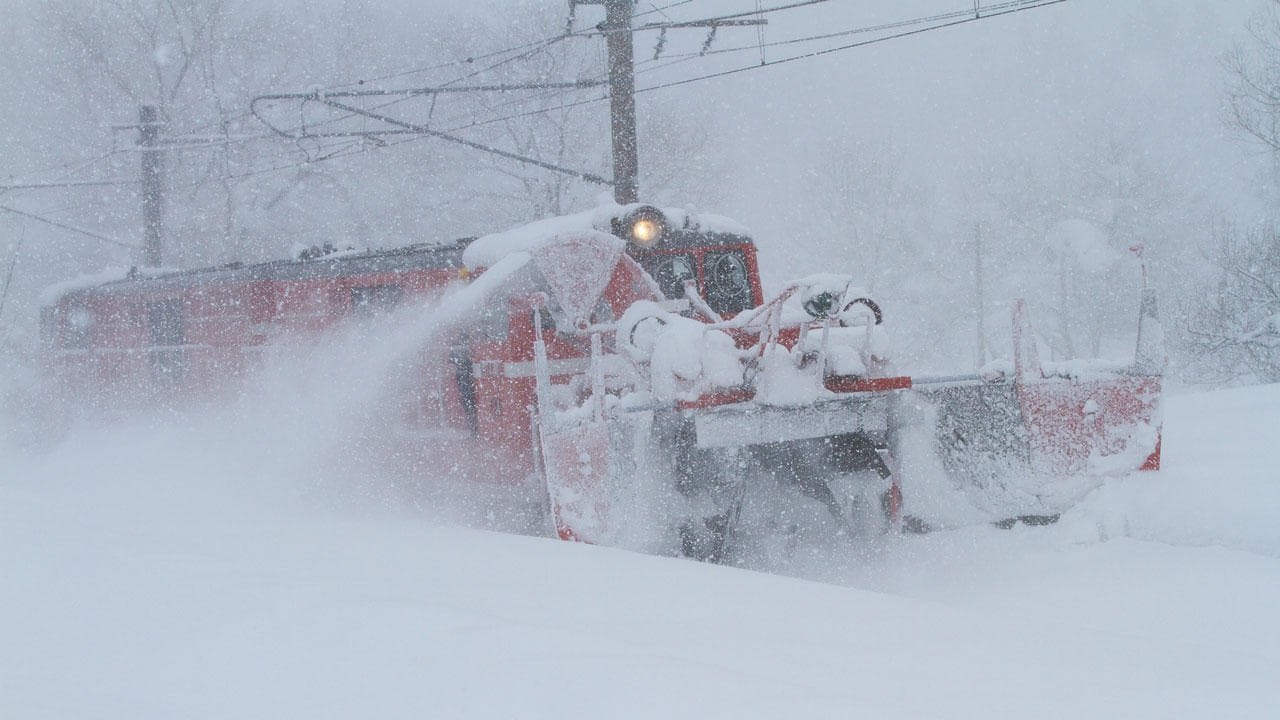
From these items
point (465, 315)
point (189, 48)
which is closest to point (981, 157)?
point (189, 48)

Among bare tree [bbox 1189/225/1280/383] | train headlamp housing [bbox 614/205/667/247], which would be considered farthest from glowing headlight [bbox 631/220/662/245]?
bare tree [bbox 1189/225/1280/383]

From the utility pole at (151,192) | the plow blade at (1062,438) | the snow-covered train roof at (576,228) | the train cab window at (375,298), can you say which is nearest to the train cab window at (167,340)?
the train cab window at (375,298)

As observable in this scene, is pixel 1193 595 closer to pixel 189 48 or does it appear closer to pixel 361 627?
pixel 361 627

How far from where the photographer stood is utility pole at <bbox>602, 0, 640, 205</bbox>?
13398mm

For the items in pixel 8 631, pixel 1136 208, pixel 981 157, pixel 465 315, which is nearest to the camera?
pixel 8 631

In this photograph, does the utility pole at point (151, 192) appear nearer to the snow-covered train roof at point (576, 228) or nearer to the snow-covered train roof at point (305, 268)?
the snow-covered train roof at point (305, 268)

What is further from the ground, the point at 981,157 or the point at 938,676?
the point at 981,157

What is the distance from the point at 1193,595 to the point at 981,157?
3818 centimetres

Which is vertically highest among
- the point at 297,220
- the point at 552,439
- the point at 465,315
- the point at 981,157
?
the point at 981,157

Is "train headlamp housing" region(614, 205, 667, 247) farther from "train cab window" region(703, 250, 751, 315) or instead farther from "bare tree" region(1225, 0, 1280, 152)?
"bare tree" region(1225, 0, 1280, 152)

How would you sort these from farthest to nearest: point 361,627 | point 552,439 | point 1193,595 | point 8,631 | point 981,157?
point 981,157 → point 552,439 → point 1193,595 → point 8,631 → point 361,627

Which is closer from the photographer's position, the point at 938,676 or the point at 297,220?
the point at 938,676

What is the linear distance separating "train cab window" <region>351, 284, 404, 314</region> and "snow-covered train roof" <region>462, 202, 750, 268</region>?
1093mm

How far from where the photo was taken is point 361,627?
3.25 meters
